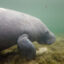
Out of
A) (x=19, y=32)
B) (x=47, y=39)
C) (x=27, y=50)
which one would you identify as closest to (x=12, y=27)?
(x=19, y=32)

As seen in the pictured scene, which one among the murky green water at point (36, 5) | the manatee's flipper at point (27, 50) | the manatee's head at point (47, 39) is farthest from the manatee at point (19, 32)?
the murky green water at point (36, 5)

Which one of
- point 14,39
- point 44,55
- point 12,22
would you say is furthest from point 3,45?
point 44,55

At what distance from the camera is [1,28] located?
459 cm

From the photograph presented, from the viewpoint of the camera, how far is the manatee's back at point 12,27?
4.59 metres

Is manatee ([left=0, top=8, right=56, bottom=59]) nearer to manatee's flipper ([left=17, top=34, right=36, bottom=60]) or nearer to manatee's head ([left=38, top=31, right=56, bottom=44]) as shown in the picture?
manatee's flipper ([left=17, top=34, right=36, bottom=60])

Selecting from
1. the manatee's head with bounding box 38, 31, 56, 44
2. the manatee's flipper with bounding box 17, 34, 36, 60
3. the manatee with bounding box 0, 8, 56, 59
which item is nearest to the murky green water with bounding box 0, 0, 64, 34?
the manatee's head with bounding box 38, 31, 56, 44

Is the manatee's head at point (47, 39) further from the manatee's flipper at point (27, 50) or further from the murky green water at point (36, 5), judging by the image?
the murky green water at point (36, 5)

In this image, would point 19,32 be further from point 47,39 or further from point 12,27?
point 47,39

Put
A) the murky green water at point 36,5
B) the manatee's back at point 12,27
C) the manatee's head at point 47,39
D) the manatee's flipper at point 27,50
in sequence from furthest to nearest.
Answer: the murky green water at point 36,5
the manatee's head at point 47,39
the manatee's back at point 12,27
the manatee's flipper at point 27,50

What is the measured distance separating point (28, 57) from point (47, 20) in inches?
3701

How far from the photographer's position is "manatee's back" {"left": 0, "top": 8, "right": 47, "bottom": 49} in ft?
15.1

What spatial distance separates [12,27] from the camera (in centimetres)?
474

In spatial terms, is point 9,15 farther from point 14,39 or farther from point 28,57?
point 28,57

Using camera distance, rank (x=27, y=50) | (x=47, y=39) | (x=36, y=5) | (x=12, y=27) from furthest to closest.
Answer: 1. (x=36, y=5)
2. (x=47, y=39)
3. (x=12, y=27)
4. (x=27, y=50)
